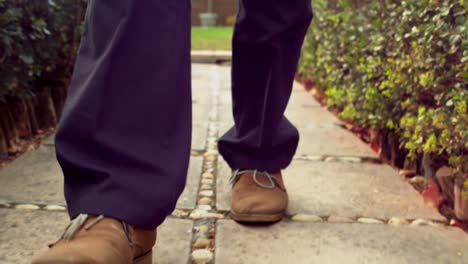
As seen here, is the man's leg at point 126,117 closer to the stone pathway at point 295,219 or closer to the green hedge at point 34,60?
the stone pathway at point 295,219

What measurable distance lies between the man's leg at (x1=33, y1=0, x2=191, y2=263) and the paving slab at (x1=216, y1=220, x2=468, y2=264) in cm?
29

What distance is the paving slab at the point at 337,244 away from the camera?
1.24m

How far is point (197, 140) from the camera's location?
2.30 meters

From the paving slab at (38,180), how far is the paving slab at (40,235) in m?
0.12

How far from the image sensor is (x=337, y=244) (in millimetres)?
1312

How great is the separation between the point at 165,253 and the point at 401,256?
462 millimetres

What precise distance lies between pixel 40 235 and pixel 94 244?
0.41 m

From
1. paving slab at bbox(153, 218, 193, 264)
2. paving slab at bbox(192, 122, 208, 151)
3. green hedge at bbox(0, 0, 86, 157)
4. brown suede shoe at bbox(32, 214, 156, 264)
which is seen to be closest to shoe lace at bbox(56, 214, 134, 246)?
brown suede shoe at bbox(32, 214, 156, 264)

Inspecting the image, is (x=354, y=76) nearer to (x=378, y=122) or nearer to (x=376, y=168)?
(x=378, y=122)

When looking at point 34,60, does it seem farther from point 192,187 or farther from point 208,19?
point 208,19

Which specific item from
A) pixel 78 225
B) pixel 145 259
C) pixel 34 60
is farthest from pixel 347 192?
pixel 34 60

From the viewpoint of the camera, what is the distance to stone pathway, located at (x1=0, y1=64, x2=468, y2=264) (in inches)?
49.4

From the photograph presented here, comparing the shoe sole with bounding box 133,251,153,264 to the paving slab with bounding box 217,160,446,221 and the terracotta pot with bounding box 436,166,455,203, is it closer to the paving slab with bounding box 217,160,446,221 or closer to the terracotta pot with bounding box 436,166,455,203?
the paving slab with bounding box 217,160,446,221

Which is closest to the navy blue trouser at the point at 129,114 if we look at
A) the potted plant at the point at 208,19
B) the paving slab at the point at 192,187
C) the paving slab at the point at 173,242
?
the paving slab at the point at 173,242
